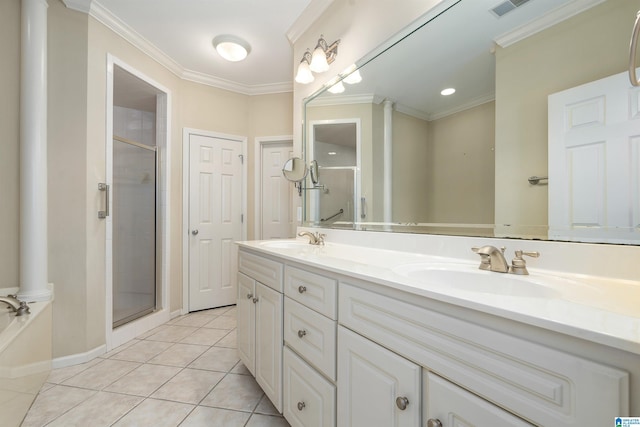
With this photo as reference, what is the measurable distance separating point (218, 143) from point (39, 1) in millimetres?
1589

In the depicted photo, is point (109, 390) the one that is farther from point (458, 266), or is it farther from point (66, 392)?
point (458, 266)

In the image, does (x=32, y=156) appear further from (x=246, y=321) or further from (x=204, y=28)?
(x=246, y=321)

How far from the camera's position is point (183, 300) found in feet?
9.49

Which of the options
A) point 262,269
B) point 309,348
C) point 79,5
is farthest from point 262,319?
point 79,5

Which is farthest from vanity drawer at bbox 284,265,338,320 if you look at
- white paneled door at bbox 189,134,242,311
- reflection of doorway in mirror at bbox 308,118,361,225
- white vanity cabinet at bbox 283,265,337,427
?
white paneled door at bbox 189,134,242,311

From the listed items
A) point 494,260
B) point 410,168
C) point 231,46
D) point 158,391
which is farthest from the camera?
point 231,46


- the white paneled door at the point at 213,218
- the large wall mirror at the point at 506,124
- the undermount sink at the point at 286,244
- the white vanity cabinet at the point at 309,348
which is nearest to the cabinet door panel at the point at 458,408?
the white vanity cabinet at the point at 309,348

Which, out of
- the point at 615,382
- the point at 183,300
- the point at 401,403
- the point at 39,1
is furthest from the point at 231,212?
the point at 615,382

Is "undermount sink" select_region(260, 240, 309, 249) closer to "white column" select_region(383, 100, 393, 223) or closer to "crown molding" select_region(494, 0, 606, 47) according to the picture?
"white column" select_region(383, 100, 393, 223)

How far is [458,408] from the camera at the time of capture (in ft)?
1.94

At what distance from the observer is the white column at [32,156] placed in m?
1.71

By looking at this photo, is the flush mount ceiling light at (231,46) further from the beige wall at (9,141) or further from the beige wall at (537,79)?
the beige wall at (537,79)

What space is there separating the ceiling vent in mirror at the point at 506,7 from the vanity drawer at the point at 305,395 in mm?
1490

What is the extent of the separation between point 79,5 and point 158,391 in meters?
2.65
